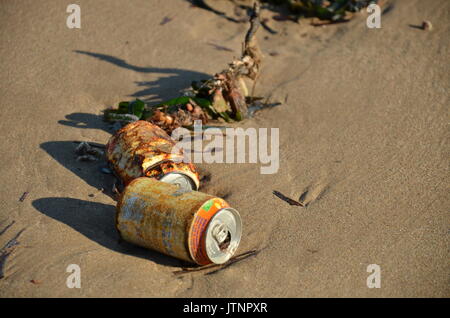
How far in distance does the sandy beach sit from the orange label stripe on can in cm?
14

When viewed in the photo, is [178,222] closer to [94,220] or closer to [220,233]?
[220,233]

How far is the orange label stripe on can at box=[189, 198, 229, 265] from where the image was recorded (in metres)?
2.90

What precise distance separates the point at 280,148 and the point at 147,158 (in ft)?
4.20

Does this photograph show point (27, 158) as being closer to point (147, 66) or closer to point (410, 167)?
point (147, 66)

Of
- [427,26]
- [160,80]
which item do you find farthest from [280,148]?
[427,26]

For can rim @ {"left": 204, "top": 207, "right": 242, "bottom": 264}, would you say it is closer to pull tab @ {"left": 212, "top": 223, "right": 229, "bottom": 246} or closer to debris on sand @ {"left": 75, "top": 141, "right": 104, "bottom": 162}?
pull tab @ {"left": 212, "top": 223, "right": 229, "bottom": 246}

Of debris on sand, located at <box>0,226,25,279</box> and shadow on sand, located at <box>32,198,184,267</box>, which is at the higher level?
shadow on sand, located at <box>32,198,184,267</box>

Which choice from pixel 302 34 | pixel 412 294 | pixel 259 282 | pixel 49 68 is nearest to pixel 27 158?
pixel 49 68

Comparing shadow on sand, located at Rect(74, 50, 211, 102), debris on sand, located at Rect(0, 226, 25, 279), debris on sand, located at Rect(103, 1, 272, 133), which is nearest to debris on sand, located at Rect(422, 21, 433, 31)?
debris on sand, located at Rect(103, 1, 272, 133)

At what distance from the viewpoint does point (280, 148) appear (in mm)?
4344

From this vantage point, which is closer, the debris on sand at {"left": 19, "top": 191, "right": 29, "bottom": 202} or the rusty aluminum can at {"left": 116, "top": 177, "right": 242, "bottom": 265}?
the rusty aluminum can at {"left": 116, "top": 177, "right": 242, "bottom": 265}

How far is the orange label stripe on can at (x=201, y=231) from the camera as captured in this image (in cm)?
290

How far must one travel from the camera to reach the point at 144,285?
288 cm

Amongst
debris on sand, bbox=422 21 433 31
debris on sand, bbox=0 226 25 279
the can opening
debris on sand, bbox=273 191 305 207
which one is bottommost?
debris on sand, bbox=0 226 25 279
